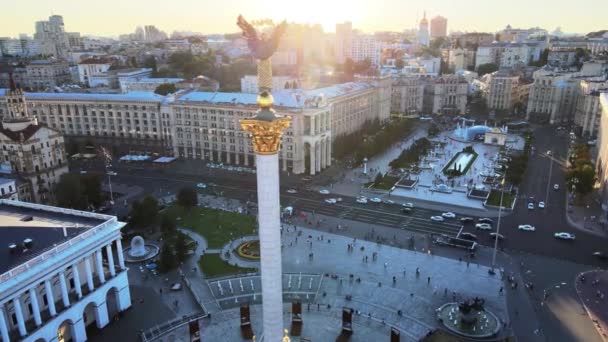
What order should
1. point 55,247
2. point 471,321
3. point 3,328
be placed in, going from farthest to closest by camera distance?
point 471,321
point 55,247
point 3,328

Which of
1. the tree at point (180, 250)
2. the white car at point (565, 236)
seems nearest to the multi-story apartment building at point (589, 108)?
the white car at point (565, 236)

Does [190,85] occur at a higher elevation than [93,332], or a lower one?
higher

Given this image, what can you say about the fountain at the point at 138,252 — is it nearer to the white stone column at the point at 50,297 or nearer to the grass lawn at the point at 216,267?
the grass lawn at the point at 216,267

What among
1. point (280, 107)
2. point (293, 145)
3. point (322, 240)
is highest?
point (280, 107)

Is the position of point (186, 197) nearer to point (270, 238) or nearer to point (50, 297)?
point (50, 297)

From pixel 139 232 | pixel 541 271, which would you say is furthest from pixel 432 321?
pixel 139 232

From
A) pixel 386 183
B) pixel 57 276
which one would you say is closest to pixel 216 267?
pixel 57 276

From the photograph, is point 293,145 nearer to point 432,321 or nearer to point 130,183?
point 130,183
